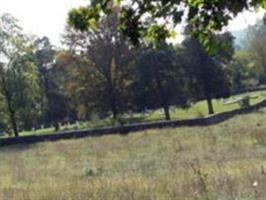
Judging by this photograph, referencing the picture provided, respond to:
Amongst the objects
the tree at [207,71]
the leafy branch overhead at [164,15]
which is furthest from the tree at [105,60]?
the leafy branch overhead at [164,15]

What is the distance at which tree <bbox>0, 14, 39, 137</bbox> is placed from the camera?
194ft

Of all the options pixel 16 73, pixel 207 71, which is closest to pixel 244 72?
pixel 207 71

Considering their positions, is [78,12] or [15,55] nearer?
[78,12]

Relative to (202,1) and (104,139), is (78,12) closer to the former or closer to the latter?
(202,1)

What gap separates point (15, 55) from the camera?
59.9 metres

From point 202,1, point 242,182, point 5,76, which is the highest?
point 5,76

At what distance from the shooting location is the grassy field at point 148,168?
1217cm

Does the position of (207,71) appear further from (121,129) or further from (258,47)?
(258,47)

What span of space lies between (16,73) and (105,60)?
9.98 metres

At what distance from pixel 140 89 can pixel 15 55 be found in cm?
1559

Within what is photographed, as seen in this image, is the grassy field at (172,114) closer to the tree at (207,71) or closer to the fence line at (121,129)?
the tree at (207,71)

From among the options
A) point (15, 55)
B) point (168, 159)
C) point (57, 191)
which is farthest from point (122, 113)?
point (57, 191)

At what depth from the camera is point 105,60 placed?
6638 centimetres

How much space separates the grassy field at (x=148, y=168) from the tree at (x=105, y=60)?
26096 mm
